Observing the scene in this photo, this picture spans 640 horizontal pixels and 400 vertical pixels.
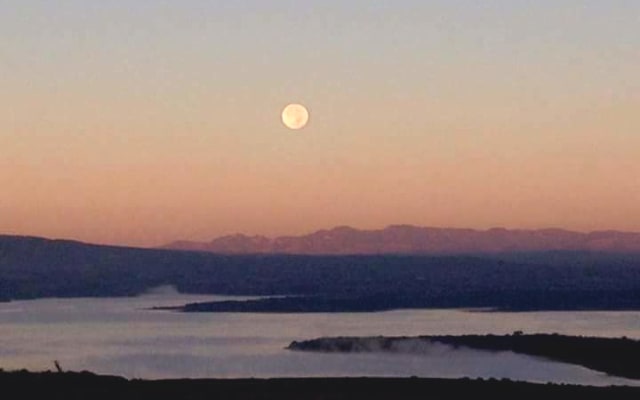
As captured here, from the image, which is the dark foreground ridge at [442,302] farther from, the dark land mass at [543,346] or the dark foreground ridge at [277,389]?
the dark foreground ridge at [277,389]

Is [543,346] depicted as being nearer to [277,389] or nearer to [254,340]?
[254,340]

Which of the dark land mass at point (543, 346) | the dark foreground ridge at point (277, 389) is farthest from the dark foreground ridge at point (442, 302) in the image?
the dark foreground ridge at point (277, 389)

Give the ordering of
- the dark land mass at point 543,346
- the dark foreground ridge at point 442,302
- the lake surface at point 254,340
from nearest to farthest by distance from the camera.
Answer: the lake surface at point 254,340, the dark land mass at point 543,346, the dark foreground ridge at point 442,302

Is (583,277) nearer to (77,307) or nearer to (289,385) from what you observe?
(77,307)

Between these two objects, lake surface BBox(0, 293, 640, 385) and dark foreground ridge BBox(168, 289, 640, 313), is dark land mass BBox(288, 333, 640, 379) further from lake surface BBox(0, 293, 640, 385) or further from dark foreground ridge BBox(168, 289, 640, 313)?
dark foreground ridge BBox(168, 289, 640, 313)

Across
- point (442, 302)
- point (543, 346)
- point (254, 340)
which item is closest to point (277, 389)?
point (543, 346)

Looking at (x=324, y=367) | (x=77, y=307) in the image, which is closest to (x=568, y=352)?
(x=324, y=367)
